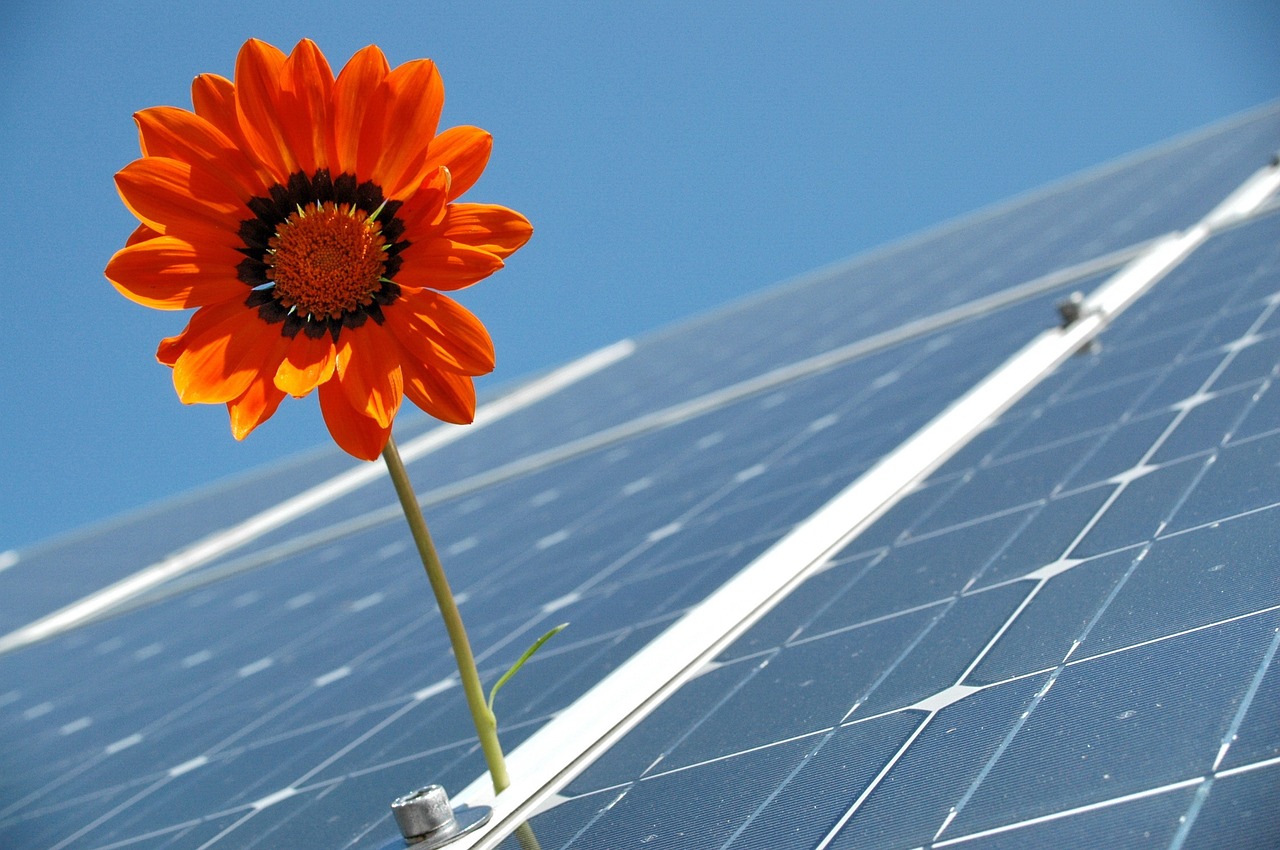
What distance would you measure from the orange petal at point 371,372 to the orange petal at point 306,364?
0.02m

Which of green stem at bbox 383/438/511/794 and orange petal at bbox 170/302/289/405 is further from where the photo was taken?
green stem at bbox 383/438/511/794

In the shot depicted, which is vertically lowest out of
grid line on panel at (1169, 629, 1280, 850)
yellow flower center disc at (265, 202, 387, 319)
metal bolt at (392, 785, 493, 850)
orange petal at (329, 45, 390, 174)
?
grid line on panel at (1169, 629, 1280, 850)

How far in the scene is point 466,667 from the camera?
2674mm

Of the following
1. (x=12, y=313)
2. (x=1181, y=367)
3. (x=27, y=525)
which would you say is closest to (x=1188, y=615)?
(x=1181, y=367)

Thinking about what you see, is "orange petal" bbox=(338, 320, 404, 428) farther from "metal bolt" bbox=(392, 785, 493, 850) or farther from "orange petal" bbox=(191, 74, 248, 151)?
"metal bolt" bbox=(392, 785, 493, 850)

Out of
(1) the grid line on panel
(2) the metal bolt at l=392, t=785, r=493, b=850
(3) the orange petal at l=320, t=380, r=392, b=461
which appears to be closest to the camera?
(1) the grid line on panel

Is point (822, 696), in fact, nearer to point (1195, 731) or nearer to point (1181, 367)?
point (1195, 731)

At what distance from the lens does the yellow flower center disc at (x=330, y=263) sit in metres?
2.38

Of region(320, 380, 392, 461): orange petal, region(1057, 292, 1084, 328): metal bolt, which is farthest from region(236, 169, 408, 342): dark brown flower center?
region(1057, 292, 1084, 328): metal bolt

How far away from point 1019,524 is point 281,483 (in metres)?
12.4

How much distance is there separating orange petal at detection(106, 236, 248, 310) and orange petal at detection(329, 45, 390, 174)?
0.25 meters

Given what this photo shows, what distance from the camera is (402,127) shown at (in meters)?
2.37

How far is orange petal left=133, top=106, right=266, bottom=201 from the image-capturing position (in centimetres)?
231

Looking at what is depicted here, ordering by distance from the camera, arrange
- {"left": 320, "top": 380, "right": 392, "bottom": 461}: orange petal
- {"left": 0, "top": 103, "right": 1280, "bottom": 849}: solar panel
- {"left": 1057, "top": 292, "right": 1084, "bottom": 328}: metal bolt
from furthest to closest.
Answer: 1. {"left": 1057, "top": 292, "right": 1084, "bottom": 328}: metal bolt
2. {"left": 0, "top": 103, "right": 1280, "bottom": 849}: solar panel
3. {"left": 320, "top": 380, "right": 392, "bottom": 461}: orange petal
